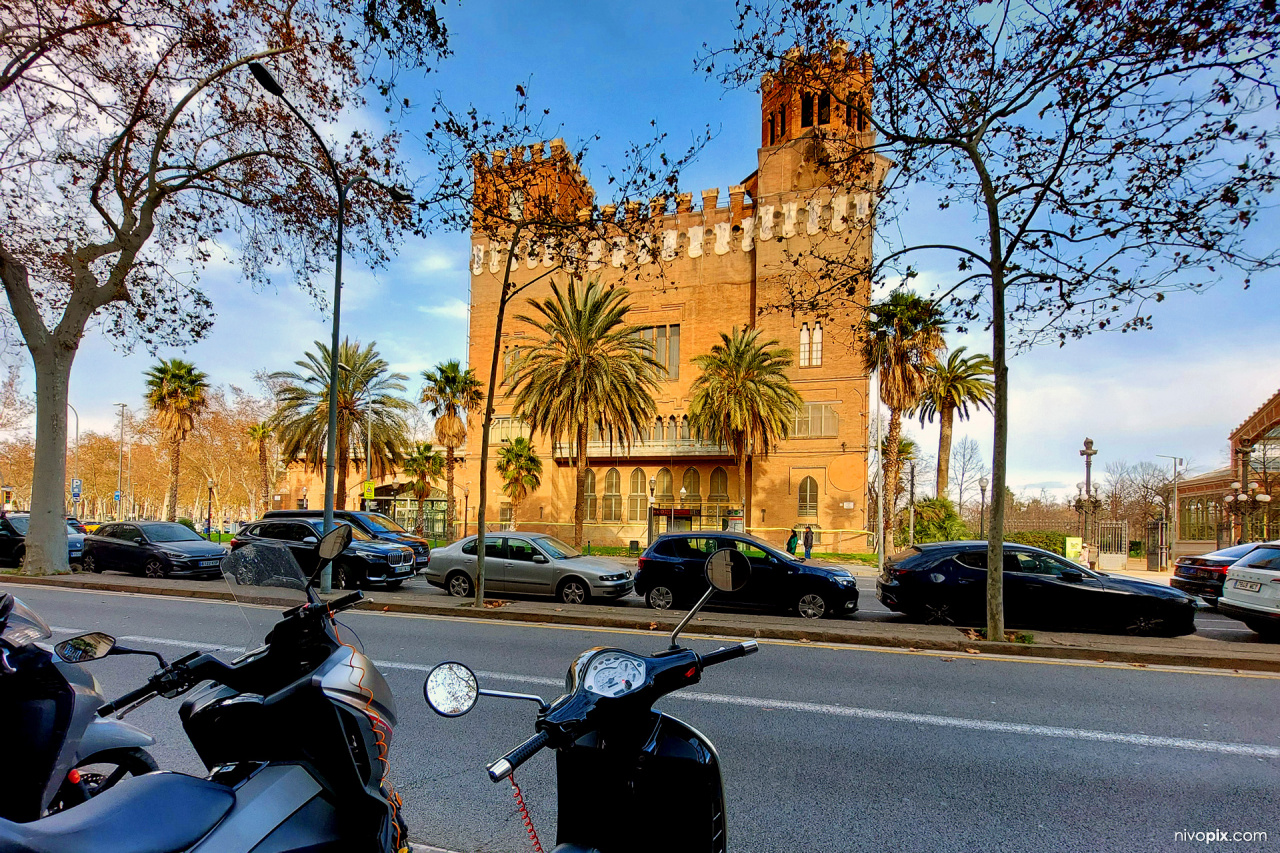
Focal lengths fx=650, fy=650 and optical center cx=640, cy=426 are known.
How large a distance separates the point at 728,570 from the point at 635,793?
818 mm

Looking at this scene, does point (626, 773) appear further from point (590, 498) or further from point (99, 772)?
point (590, 498)

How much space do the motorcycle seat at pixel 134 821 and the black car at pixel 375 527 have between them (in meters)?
15.6

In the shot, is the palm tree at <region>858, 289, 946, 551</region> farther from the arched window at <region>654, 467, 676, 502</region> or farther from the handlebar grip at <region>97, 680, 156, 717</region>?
the handlebar grip at <region>97, 680, 156, 717</region>

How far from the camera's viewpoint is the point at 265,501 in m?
48.8

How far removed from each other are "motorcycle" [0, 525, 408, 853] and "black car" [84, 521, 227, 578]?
17428 millimetres

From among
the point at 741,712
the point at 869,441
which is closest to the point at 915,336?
the point at 869,441

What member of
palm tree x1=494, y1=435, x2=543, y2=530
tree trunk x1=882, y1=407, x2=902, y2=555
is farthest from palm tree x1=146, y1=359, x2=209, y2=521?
tree trunk x1=882, y1=407, x2=902, y2=555

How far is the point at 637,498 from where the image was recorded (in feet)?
138

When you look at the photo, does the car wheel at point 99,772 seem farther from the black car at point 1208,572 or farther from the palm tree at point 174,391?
the palm tree at point 174,391

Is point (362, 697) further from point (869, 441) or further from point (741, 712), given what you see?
point (869, 441)

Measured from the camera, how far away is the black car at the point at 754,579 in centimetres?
1194

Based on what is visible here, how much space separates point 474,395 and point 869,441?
946 inches

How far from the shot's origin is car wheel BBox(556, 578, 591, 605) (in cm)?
1356

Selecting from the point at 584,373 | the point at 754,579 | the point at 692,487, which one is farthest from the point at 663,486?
the point at 754,579
